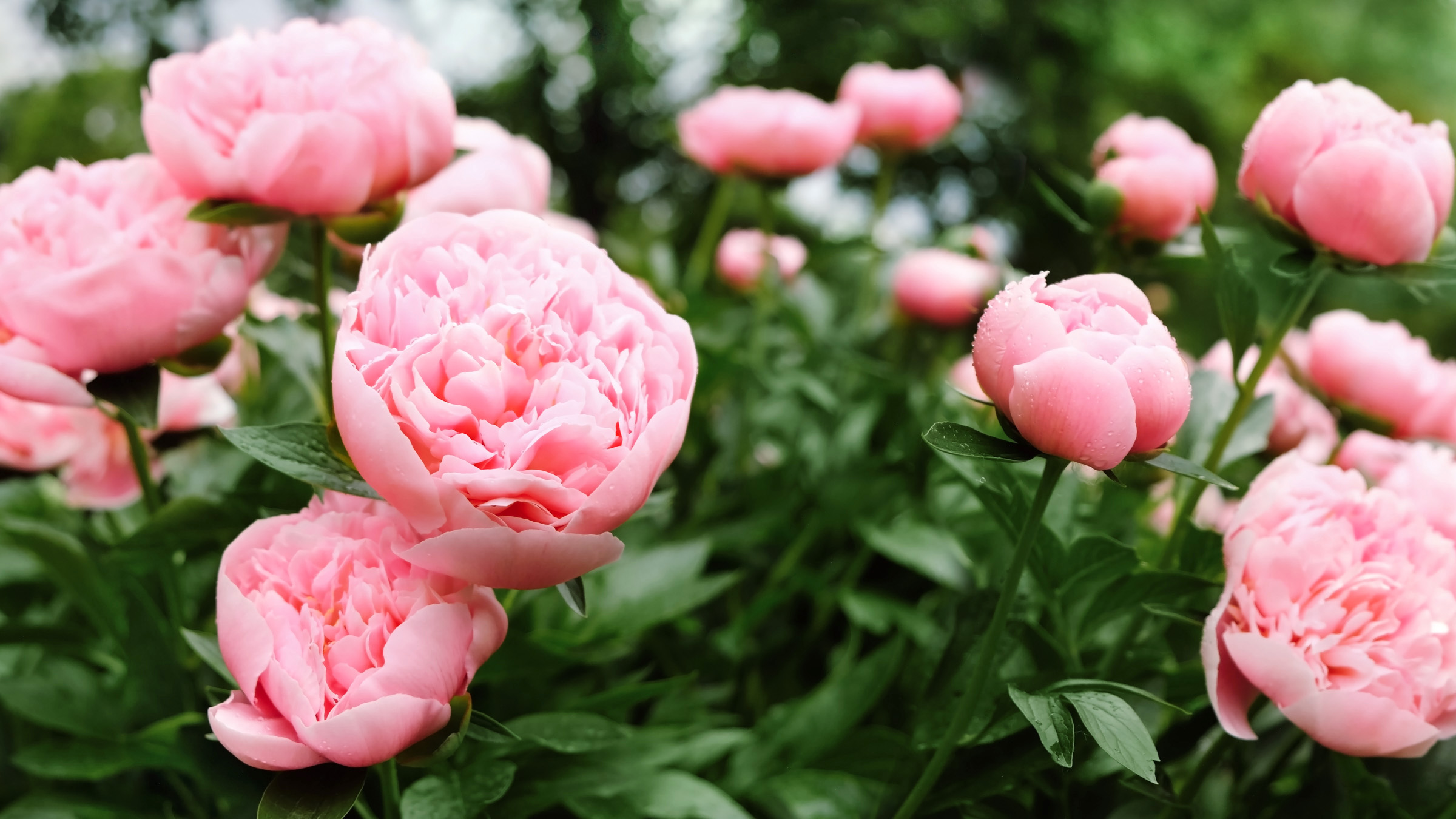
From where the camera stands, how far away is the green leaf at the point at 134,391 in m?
0.32

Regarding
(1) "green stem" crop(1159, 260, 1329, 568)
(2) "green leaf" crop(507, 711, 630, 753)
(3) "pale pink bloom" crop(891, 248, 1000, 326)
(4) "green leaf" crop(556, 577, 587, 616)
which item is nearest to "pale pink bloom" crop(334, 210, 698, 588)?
(4) "green leaf" crop(556, 577, 587, 616)

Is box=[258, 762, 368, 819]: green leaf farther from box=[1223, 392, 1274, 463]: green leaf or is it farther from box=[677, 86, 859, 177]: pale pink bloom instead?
box=[677, 86, 859, 177]: pale pink bloom

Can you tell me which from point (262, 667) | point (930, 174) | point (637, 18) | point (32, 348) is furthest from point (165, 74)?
point (930, 174)

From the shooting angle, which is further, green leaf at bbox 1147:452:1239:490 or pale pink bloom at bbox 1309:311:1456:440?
pale pink bloom at bbox 1309:311:1456:440

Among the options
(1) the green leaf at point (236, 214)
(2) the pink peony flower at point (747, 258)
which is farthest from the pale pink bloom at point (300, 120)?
(2) the pink peony flower at point (747, 258)

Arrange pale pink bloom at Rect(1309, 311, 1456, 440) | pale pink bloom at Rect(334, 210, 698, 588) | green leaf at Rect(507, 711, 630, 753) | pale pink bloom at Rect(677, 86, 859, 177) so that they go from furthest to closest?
pale pink bloom at Rect(677, 86, 859, 177)
pale pink bloom at Rect(1309, 311, 1456, 440)
green leaf at Rect(507, 711, 630, 753)
pale pink bloom at Rect(334, 210, 698, 588)

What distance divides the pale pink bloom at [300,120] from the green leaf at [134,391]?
65 mm

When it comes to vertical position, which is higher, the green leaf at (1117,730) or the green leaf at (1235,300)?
the green leaf at (1235,300)

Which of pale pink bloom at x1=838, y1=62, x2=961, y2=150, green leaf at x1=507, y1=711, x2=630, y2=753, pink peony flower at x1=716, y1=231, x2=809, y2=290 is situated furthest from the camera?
pink peony flower at x1=716, y1=231, x2=809, y2=290

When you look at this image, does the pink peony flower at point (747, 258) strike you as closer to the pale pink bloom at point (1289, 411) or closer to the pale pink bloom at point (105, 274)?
the pale pink bloom at point (1289, 411)

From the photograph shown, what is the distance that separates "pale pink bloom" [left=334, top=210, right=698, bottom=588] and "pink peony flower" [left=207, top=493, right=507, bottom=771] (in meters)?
0.02

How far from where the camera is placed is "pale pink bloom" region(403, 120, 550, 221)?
1.41 feet

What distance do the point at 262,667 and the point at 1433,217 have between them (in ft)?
1.33

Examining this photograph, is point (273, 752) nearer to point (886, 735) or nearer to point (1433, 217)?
point (886, 735)
